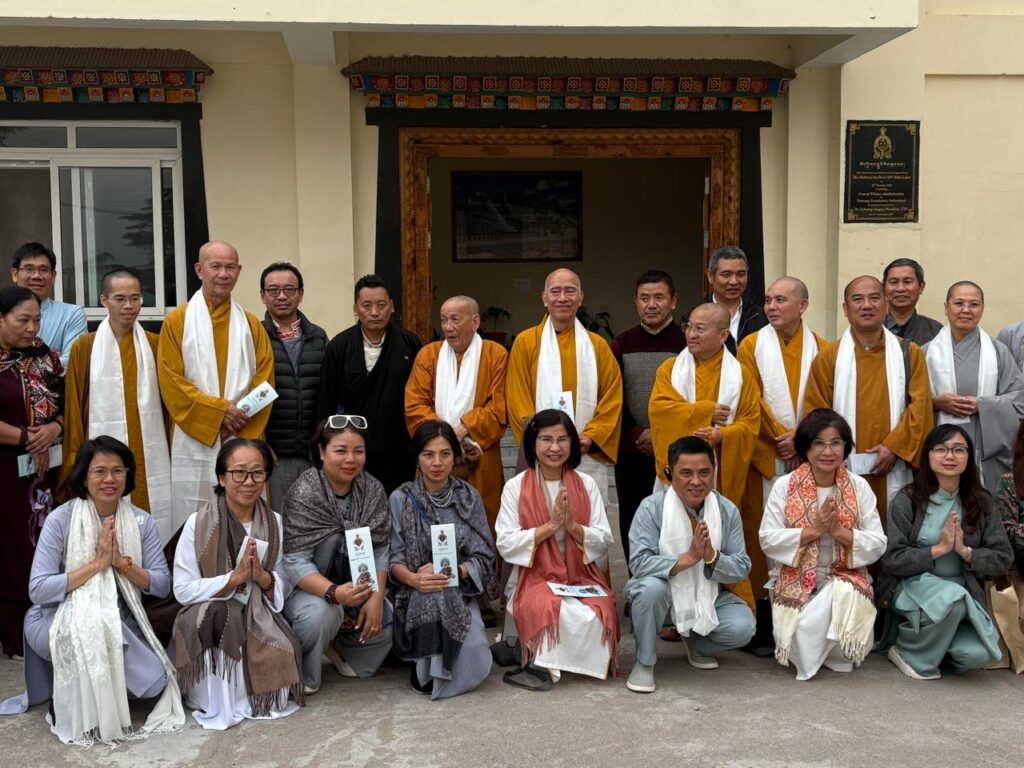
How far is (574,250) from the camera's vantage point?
11.4 meters

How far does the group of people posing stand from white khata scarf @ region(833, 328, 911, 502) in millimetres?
14

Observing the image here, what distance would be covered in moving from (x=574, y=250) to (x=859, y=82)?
487 cm

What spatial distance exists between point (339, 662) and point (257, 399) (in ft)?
3.82

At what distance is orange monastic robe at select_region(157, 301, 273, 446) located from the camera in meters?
4.50

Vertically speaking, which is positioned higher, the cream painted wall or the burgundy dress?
the cream painted wall

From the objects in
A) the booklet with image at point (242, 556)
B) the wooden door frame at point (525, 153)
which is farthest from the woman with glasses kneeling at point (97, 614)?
the wooden door frame at point (525, 153)

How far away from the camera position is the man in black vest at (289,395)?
187 inches

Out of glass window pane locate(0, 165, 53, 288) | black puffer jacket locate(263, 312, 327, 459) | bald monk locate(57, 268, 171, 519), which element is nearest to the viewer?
bald monk locate(57, 268, 171, 519)

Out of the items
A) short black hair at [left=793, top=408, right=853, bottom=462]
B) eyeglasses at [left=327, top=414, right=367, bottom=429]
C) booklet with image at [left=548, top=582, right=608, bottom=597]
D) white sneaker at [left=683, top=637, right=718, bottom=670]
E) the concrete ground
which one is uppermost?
eyeglasses at [left=327, top=414, right=367, bottom=429]

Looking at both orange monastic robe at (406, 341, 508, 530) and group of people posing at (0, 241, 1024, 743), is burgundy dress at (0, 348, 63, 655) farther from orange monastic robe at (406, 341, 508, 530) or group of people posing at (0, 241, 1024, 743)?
orange monastic robe at (406, 341, 508, 530)

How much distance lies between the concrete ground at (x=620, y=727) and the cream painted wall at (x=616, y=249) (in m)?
7.55

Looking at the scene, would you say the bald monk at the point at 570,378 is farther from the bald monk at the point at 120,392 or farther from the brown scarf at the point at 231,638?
the bald monk at the point at 120,392

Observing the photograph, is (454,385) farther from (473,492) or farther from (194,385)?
(194,385)

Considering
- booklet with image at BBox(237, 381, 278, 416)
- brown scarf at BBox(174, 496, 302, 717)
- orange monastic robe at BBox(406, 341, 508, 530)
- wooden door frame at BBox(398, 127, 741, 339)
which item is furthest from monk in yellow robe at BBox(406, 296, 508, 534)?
wooden door frame at BBox(398, 127, 741, 339)
